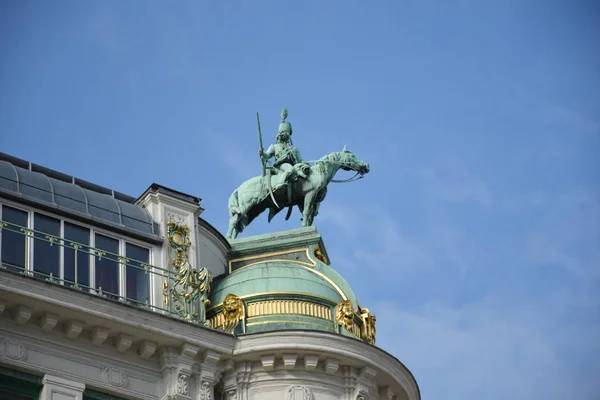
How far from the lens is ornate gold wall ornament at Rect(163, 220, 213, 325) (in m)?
41.6

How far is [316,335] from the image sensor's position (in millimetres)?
41312

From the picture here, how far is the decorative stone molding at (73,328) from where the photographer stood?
39.2 meters

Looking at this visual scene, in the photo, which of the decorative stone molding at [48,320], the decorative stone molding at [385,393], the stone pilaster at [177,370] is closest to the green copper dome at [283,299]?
the decorative stone molding at [385,393]

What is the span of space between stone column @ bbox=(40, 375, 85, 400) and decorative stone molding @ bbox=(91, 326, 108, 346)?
1172mm

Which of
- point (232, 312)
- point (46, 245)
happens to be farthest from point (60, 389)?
point (232, 312)

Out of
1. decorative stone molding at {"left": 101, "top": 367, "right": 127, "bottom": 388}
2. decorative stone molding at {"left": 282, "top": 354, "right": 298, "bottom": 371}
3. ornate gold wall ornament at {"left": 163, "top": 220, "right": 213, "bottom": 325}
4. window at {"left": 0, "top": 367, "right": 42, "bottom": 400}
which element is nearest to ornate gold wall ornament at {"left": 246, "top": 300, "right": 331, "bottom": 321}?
ornate gold wall ornament at {"left": 163, "top": 220, "right": 213, "bottom": 325}

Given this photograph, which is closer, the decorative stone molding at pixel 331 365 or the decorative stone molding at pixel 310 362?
the decorative stone molding at pixel 310 362

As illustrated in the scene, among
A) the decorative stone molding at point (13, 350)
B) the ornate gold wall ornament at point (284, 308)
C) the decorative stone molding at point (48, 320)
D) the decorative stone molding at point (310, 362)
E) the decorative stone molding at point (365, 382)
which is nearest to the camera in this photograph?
the decorative stone molding at point (13, 350)

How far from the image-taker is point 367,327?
143ft

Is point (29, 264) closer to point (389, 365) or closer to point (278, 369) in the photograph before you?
point (278, 369)

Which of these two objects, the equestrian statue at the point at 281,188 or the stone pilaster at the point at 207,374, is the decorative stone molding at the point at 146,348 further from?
the equestrian statue at the point at 281,188

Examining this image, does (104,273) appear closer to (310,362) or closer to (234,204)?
(310,362)

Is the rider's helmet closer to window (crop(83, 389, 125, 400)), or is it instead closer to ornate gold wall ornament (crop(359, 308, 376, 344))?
ornate gold wall ornament (crop(359, 308, 376, 344))

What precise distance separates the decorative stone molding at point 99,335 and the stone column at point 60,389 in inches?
46.2
